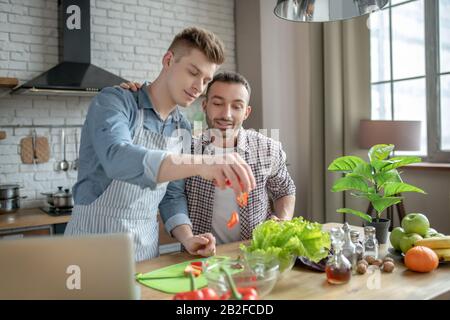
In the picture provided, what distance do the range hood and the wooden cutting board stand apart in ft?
1.36

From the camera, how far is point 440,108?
12.5 feet

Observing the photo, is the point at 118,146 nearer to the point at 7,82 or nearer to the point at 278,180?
the point at 278,180

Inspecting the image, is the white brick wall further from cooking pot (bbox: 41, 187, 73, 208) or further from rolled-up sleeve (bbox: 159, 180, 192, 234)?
rolled-up sleeve (bbox: 159, 180, 192, 234)

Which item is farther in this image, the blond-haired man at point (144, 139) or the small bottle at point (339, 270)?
the blond-haired man at point (144, 139)

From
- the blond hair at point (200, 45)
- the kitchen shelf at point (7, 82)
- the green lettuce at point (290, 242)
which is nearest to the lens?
the green lettuce at point (290, 242)

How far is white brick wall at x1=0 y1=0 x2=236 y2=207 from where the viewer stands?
3623 mm

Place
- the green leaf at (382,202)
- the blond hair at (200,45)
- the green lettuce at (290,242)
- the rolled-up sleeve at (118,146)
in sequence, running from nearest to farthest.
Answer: the rolled-up sleeve at (118,146) → the green lettuce at (290,242) → the blond hair at (200,45) → the green leaf at (382,202)

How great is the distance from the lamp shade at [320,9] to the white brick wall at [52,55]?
266cm

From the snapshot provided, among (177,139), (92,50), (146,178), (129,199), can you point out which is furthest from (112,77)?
(146,178)

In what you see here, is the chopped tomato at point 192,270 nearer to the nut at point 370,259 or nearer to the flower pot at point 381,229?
the nut at point 370,259

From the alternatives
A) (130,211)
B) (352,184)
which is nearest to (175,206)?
(130,211)

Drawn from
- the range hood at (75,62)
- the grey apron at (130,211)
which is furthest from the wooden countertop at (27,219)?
the grey apron at (130,211)

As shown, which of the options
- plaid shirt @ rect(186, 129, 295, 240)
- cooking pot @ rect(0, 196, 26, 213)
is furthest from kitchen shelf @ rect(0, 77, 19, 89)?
plaid shirt @ rect(186, 129, 295, 240)

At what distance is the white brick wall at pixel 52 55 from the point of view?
3.62 m
